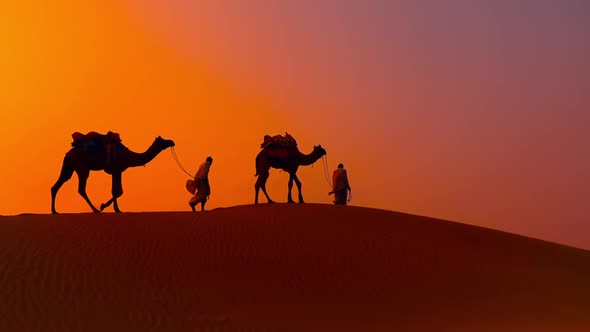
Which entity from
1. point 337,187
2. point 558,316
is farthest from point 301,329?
point 337,187

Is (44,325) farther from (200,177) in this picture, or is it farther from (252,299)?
(200,177)

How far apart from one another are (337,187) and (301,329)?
516 inches

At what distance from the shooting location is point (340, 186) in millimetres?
26125

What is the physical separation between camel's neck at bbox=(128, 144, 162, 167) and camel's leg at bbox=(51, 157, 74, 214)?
1.62 meters

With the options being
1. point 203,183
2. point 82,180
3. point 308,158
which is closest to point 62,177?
point 82,180

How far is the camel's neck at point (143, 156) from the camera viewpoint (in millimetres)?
22375

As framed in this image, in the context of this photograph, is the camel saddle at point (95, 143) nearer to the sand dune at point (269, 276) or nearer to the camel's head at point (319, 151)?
the sand dune at point (269, 276)

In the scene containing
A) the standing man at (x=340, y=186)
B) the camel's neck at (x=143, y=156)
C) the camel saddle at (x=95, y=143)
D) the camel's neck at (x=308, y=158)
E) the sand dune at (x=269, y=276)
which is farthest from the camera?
the standing man at (x=340, y=186)

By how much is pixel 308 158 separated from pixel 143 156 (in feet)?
17.5

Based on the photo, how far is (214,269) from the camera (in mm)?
16734

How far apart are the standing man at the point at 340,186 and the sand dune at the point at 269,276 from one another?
3014 millimetres

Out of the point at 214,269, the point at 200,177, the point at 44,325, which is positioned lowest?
the point at 44,325

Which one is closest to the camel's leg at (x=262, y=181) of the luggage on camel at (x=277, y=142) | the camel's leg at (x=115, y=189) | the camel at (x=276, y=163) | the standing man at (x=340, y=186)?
the camel at (x=276, y=163)

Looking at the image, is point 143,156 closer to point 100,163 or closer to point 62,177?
point 100,163
